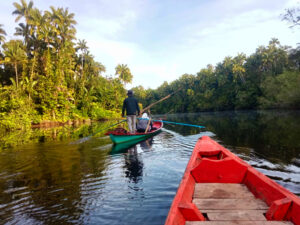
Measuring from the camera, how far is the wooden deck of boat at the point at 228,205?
215cm

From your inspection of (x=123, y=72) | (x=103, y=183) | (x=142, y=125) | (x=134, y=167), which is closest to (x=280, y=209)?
(x=103, y=183)

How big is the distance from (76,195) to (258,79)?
5879 cm

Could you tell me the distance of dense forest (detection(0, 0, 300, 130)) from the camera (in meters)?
27.9

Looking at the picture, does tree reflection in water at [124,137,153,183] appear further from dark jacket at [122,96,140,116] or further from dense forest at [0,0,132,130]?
dense forest at [0,0,132,130]

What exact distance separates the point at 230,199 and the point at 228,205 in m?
0.20

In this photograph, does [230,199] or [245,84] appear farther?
[245,84]

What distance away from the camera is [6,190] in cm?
479

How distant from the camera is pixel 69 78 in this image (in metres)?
36.9

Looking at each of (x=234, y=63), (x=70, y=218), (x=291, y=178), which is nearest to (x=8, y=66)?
(x=70, y=218)

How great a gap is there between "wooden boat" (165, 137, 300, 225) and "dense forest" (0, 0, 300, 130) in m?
10.8

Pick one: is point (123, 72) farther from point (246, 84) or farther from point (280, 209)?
point (280, 209)

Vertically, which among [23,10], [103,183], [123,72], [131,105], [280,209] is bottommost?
[103,183]

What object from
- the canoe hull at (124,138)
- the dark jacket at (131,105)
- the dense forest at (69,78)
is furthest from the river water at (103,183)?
the dense forest at (69,78)

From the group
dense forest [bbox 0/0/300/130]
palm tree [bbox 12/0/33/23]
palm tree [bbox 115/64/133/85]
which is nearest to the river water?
dense forest [bbox 0/0/300/130]
